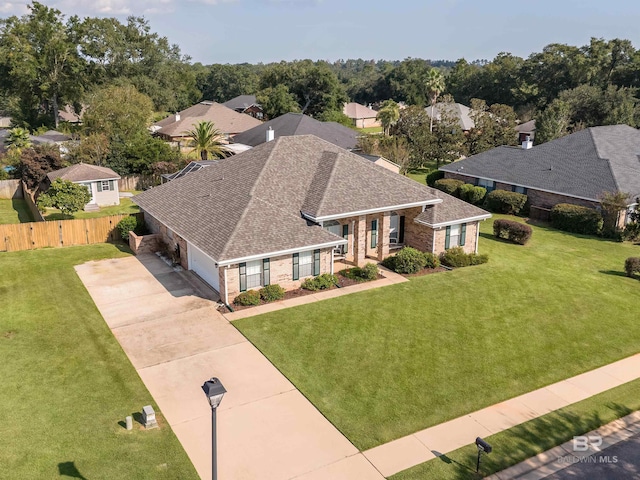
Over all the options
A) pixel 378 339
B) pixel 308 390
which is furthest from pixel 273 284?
pixel 308 390

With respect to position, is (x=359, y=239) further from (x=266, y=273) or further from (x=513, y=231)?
(x=513, y=231)

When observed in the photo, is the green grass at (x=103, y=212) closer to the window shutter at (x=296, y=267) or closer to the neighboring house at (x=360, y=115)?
the window shutter at (x=296, y=267)

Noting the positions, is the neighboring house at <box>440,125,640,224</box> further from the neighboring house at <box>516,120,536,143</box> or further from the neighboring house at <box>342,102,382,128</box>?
the neighboring house at <box>342,102,382,128</box>

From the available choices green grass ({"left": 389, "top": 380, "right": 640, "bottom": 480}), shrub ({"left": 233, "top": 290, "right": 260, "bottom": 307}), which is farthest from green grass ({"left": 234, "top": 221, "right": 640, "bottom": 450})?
green grass ({"left": 389, "top": 380, "right": 640, "bottom": 480})

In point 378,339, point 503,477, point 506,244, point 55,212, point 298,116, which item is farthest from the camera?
point 298,116

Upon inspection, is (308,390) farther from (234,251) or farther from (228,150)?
(228,150)

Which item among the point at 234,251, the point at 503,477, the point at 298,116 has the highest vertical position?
the point at 298,116
